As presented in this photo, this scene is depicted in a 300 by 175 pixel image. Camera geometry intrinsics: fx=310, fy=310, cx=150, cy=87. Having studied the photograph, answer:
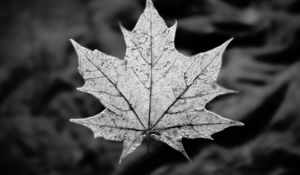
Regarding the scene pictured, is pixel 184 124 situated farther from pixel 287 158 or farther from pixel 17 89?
pixel 17 89

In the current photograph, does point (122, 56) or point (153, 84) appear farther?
point (122, 56)

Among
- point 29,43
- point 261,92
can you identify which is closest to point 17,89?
point 29,43

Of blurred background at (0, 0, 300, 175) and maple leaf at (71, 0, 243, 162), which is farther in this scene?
blurred background at (0, 0, 300, 175)

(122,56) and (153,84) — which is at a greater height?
(122,56)

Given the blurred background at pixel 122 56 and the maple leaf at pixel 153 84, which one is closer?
the maple leaf at pixel 153 84
